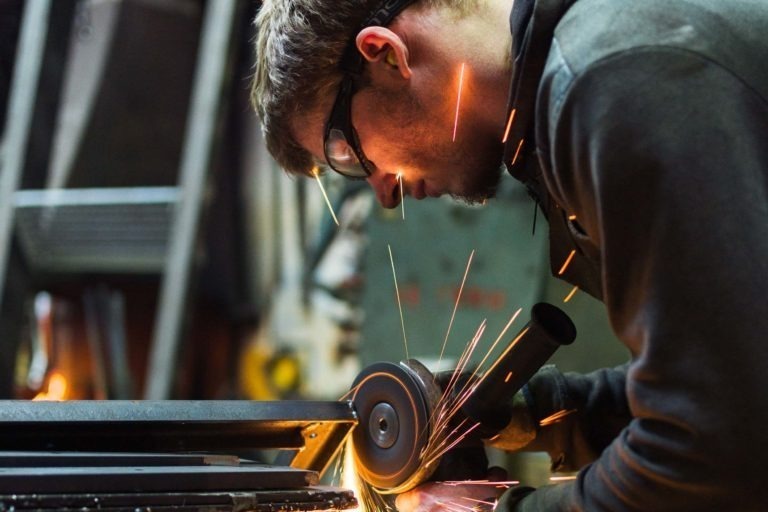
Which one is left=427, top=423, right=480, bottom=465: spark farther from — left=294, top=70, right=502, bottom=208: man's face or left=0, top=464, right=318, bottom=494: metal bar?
left=294, top=70, right=502, bottom=208: man's face

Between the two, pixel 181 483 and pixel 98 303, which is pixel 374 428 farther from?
pixel 98 303

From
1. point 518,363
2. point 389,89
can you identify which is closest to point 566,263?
point 518,363

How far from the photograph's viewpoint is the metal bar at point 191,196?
401cm

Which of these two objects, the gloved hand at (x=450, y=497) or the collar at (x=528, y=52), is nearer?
the collar at (x=528, y=52)

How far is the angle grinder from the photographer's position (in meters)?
1.70

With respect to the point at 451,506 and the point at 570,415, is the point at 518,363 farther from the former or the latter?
the point at 570,415

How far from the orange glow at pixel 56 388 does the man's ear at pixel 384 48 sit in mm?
3991

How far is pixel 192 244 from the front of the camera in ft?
13.3

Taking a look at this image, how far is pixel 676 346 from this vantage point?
1.21 meters

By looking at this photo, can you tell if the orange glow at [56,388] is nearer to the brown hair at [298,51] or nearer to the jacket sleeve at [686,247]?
the brown hair at [298,51]

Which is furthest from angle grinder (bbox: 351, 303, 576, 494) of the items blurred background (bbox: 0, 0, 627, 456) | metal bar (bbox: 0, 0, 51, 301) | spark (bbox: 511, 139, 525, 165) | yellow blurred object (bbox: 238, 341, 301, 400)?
yellow blurred object (bbox: 238, 341, 301, 400)

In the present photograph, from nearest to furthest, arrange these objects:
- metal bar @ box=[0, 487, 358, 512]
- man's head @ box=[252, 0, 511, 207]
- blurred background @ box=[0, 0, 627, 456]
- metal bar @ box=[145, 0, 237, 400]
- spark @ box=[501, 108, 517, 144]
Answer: metal bar @ box=[0, 487, 358, 512], spark @ box=[501, 108, 517, 144], man's head @ box=[252, 0, 511, 207], blurred background @ box=[0, 0, 627, 456], metal bar @ box=[145, 0, 237, 400]

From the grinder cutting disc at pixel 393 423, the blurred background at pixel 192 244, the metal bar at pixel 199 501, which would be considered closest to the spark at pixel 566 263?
the grinder cutting disc at pixel 393 423

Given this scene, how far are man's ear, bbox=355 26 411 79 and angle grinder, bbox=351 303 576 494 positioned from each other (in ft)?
1.62
